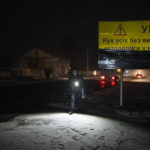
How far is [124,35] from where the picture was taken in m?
10.8

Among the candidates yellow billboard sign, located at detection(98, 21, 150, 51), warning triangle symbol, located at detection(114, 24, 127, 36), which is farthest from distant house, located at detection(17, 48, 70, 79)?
warning triangle symbol, located at detection(114, 24, 127, 36)

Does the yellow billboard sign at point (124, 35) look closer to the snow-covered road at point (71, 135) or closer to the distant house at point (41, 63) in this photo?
the snow-covered road at point (71, 135)

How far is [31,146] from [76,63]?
3222 inches

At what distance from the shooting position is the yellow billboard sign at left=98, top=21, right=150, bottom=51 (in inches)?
413

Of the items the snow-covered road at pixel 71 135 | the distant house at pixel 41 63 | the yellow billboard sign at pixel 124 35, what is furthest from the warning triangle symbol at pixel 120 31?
the distant house at pixel 41 63

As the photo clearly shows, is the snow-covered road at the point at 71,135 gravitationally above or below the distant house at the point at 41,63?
below

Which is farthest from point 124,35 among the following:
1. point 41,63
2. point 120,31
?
point 41,63

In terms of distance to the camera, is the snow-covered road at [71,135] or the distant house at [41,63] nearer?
the snow-covered road at [71,135]

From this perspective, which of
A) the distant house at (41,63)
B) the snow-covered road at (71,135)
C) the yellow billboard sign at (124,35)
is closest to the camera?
the snow-covered road at (71,135)

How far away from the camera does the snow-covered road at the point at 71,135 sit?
4.79 m

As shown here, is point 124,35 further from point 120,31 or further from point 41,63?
point 41,63

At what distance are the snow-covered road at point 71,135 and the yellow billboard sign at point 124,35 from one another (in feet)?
15.5

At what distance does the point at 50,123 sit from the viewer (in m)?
6.82

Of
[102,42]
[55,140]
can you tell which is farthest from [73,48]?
[55,140]
